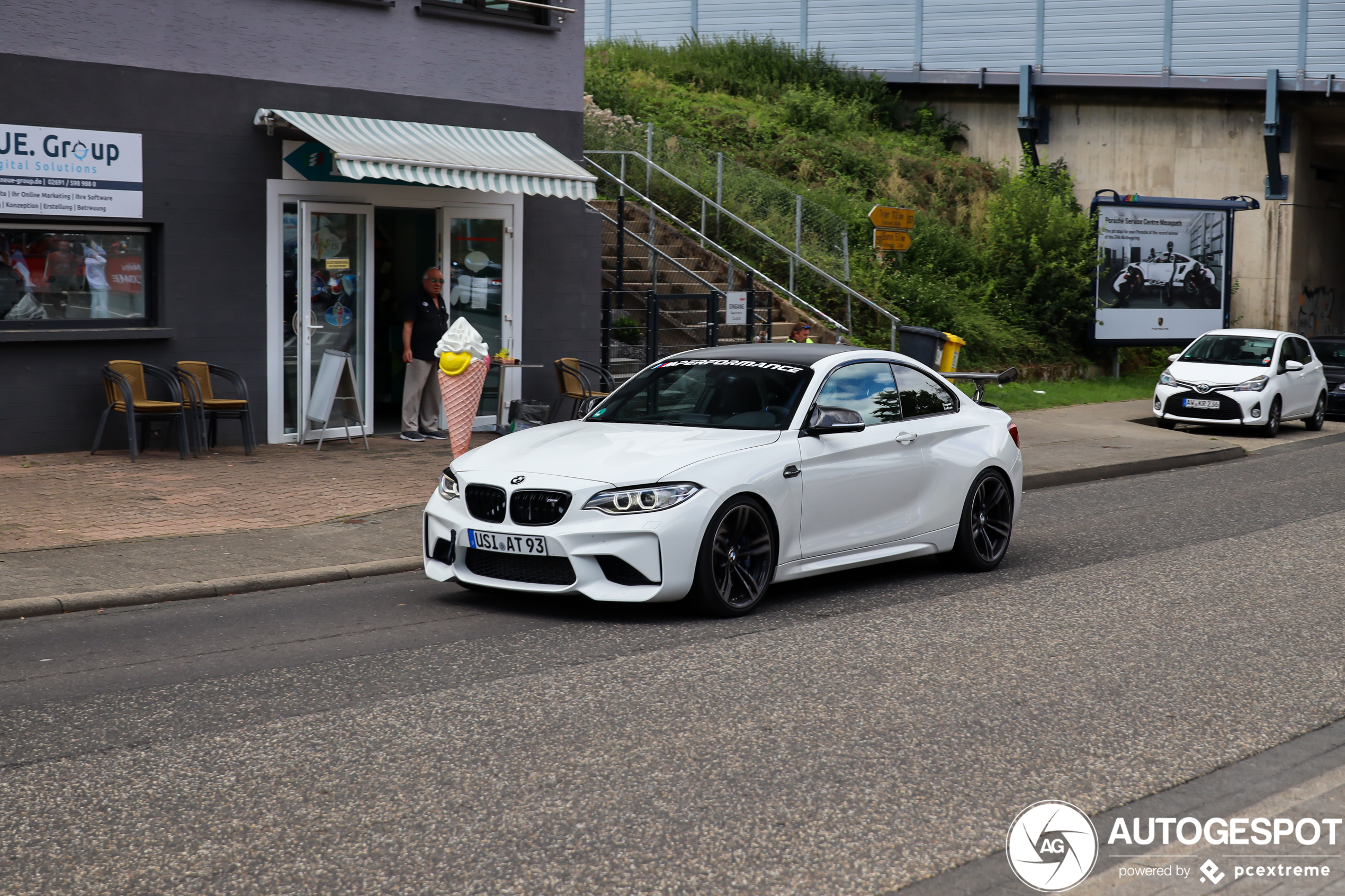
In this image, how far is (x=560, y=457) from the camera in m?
7.98

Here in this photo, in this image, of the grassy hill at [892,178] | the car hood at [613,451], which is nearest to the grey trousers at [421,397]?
the car hood at [613,451]

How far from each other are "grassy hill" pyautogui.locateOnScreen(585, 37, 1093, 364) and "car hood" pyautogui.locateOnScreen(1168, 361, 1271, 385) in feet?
13.3

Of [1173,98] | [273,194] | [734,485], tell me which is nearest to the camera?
[734,485]

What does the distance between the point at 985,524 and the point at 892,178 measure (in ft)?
69.9

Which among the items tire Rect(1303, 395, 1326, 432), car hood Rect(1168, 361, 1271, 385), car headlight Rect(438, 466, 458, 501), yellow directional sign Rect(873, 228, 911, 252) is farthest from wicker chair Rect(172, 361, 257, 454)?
tire Rect(1303, 395, 1326, 432)

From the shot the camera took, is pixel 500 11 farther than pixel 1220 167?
No

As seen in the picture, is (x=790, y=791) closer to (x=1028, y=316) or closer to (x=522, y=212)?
(x=522, y=212)

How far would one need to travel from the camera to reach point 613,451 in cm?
802

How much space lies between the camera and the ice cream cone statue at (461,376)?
12.9m

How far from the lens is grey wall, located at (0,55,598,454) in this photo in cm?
1316

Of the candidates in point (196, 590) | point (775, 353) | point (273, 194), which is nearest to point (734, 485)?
point (775, 353)

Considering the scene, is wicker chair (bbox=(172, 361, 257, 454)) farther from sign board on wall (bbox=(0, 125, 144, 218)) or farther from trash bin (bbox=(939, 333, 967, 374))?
trash bin (bbox=(939, 333, 967, 374))

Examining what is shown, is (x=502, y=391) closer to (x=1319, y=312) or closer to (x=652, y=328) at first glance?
(x=652, y=328)

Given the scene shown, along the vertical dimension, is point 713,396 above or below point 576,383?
above
